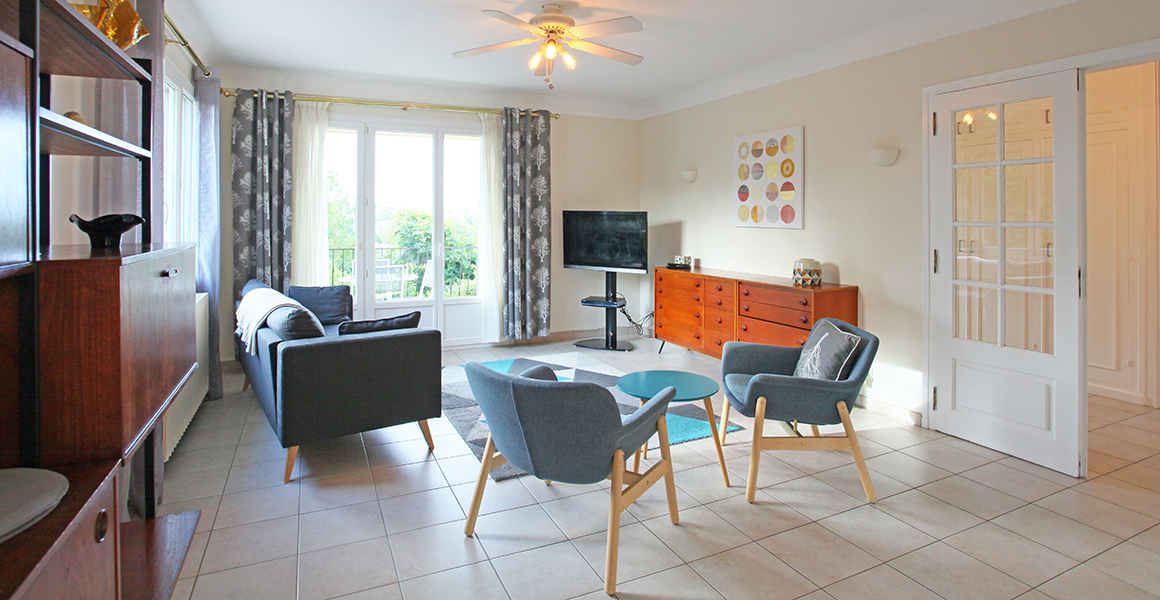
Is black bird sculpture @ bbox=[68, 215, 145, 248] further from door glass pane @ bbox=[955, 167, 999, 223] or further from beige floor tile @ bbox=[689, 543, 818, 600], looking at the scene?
door glass pane @ bbox=[955, 167, 999, 223]

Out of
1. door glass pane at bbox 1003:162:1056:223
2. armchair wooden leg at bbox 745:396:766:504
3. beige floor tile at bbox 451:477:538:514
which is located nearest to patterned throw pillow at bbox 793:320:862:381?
armchair wooden leg at bbox 745:396:766:504

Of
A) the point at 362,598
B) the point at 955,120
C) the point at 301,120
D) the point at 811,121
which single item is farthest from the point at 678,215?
the point at 362,598

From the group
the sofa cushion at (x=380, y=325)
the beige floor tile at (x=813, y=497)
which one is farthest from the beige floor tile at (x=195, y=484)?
the beige floor tile at (x=813, y=497)

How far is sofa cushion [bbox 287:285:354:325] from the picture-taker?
5.06 metres

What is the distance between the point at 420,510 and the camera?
2822 millimetres

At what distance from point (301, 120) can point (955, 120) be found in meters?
5.01

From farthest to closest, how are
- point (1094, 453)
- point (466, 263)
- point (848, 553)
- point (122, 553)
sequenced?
point (466, 263)
point (1094, 453)
point (848, 553)
point (122, 553)

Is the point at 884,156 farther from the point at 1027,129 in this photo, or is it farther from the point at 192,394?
the point at 192,394

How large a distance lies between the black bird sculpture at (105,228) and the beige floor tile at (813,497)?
2.72 meters

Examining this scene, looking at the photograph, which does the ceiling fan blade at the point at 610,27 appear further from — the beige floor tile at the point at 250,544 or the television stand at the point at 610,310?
the beige floor tile at the point at 250,544

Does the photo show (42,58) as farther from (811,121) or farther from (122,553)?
(811,121)

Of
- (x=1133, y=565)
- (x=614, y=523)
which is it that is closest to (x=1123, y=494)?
(x=1133, y=565)

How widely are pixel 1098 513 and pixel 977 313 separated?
1213 millimetres

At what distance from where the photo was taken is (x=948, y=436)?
380 centimetres
